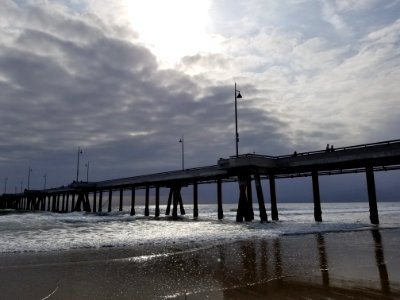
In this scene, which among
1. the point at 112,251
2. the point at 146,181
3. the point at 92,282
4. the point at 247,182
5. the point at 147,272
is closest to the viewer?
the point at 92,282

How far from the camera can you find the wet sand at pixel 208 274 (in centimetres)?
694

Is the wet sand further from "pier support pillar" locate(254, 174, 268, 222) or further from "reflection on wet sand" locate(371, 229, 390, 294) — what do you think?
"pier support pillar" locate(254, 174, 268, 222)

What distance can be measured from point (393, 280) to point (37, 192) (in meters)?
119

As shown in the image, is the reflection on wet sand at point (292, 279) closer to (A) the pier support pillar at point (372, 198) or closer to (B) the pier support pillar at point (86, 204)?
(A) the pier support pillar at point (372, 198)

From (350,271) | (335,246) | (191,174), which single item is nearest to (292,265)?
A: (350,271)

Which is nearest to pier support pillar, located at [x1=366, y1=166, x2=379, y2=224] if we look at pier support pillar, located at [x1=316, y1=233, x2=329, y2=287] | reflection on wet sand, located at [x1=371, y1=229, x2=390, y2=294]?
reflection on wet sand, located at [x1=371, y1=229, x2=390, y2=294]

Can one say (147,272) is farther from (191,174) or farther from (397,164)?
(191,174)

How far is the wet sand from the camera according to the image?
6.94 meters

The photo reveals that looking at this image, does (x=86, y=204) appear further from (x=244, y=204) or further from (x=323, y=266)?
(x=323, y=266)

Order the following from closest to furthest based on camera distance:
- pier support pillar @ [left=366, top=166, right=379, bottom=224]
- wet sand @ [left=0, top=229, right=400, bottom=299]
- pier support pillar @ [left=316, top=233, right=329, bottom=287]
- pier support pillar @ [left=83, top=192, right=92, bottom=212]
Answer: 1. wet sand @ [left=0, top=229, right=400, bottom=299]
2. pier support pillar @ [left=316, top=233, right=329, bottom=287]
3. pier support pillar @ [left=366, top=166, right=379, bottom=224]
4. pier support pillar @ [left=83, top=192, right=92, bottom=212]

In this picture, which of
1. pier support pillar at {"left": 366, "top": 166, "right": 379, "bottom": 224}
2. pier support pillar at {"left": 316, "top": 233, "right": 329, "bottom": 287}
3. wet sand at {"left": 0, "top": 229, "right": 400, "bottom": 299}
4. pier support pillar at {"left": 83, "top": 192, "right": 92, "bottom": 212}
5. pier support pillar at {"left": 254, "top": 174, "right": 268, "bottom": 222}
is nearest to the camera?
wet sand at {"left": 0, "top": 229, "right": 400, "bottom": 299}

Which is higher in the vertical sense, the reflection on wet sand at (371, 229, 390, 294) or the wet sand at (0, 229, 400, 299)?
the reflection on wet sand at (371, 229, 390, 294)

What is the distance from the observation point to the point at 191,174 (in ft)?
156

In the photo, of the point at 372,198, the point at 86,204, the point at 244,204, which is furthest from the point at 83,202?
the point at 372,198
